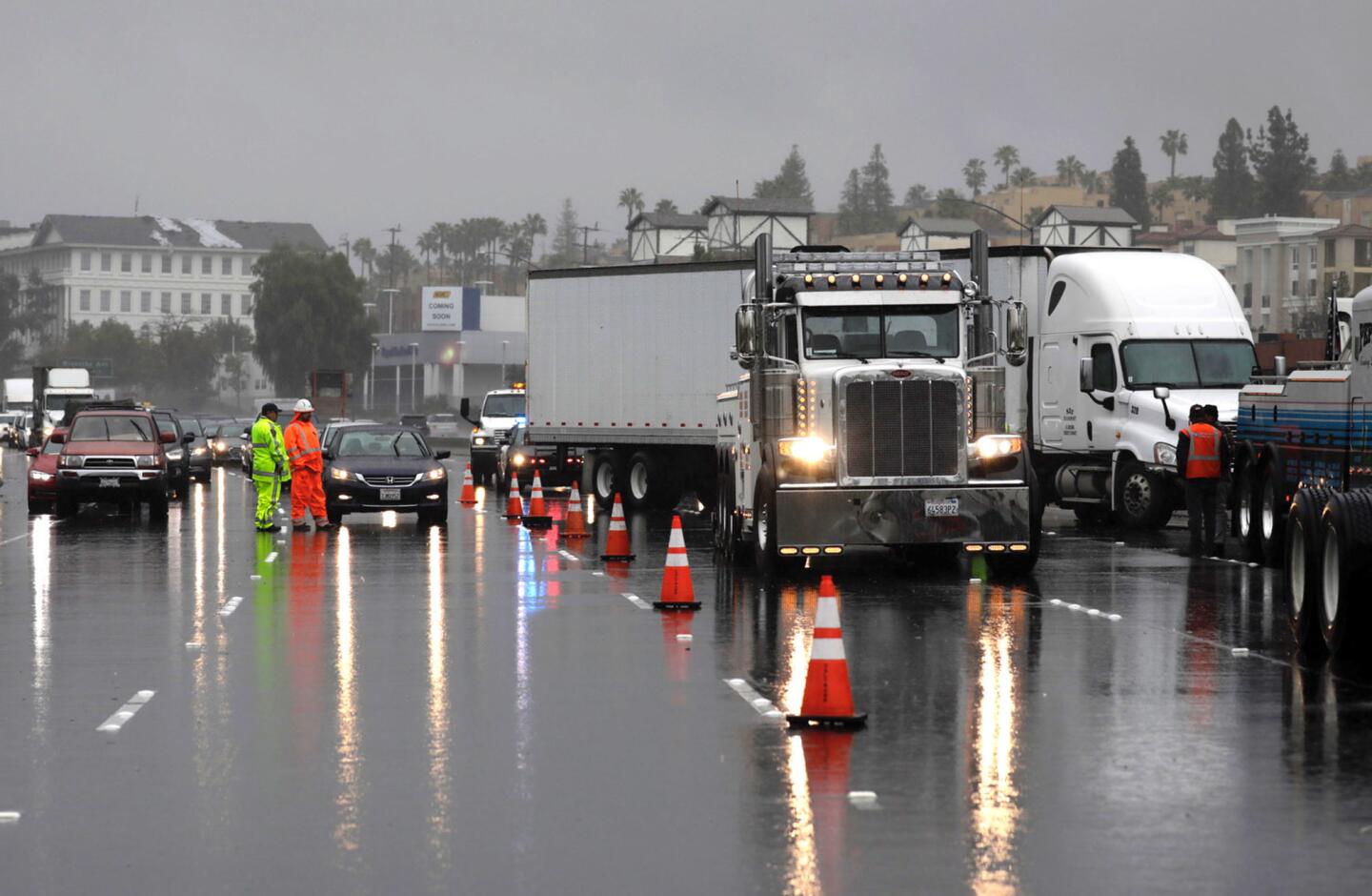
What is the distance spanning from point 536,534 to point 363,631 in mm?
12822

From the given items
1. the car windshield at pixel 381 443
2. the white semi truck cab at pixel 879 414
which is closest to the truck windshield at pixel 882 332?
the white semi truck cab at pixel 879 414

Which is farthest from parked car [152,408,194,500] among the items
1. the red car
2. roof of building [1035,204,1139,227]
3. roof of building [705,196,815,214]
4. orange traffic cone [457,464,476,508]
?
roof of building [1035,204,1139,227]

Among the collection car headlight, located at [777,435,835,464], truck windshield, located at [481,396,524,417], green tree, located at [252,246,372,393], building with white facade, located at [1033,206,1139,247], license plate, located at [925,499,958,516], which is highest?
building with white facade, located at [1033,206,1139,247]

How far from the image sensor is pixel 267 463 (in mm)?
29344

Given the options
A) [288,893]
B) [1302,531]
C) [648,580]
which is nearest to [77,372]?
[648,580]

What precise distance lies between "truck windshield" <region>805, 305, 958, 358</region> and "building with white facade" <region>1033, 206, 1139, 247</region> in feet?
314

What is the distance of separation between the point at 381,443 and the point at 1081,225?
317ft

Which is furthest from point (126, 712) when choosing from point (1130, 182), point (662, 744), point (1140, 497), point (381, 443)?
point (1130, 182)

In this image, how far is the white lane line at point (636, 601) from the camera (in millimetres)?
18623

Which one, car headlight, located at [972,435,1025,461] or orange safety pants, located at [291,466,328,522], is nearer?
car headlight, located at [972,435,1025,461]

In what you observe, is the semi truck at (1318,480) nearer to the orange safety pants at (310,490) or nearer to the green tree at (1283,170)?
the orange safety pants at (310,490)

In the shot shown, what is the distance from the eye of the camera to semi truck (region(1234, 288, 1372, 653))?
46.6 ft

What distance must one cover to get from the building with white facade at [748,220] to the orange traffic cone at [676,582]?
293 ft

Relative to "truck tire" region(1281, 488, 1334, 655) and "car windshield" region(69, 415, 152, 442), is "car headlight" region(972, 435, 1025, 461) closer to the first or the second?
"truck tire" region(1281, 488, 1334, 655)
